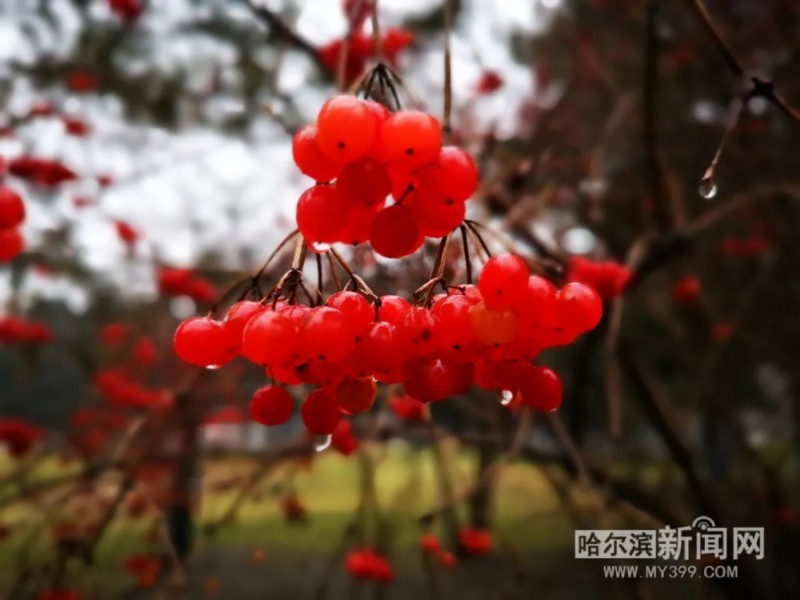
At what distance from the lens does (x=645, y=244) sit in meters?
2.27

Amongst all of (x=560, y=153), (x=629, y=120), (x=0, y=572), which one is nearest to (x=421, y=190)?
(x=560, y=153)

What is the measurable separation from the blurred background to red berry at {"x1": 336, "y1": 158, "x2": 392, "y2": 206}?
134cm

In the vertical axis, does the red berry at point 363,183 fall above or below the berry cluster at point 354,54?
below

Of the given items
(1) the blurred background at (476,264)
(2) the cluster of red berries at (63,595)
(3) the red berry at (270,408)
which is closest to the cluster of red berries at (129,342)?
(1) the blurred background at (476,264)

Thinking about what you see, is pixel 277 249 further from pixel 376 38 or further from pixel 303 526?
pixel 303 526

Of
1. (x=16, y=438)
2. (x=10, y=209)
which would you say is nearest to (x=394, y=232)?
(x=10, y=209)

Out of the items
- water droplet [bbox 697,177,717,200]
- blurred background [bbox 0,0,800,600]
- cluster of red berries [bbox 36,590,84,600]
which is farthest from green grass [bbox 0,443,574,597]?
water droplet [bbox 697,177,717,200]

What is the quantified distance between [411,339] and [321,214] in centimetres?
16

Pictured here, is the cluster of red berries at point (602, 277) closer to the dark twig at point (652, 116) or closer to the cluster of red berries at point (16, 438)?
the dark twig at point (652, 116)

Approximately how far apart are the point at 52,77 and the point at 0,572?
9.41 feet

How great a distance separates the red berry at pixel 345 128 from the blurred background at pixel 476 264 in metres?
1.35

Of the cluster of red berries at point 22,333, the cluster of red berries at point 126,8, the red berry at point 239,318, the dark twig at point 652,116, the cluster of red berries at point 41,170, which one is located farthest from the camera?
the cluster of red berries at point 22,333

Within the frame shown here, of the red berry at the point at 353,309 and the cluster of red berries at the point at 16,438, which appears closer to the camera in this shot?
the red berry at the point at 353,309

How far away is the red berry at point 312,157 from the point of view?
0.70 metres
